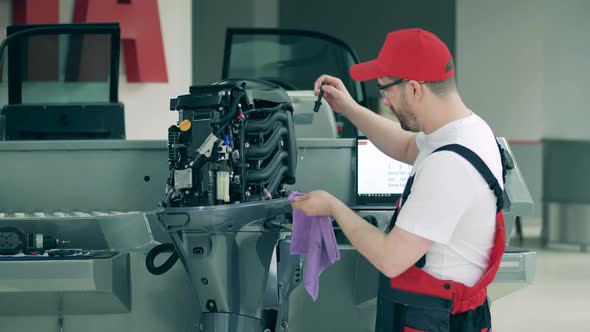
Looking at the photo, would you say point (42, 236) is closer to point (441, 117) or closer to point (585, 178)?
point (441, 117)

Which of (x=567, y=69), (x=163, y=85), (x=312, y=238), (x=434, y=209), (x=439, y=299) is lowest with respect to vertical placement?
(x=439, y=299)

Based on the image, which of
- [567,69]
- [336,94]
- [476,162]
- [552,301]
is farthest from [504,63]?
[476,162]

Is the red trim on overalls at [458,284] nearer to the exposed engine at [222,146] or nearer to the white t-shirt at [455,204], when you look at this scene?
the white t-shirt at [455,204]

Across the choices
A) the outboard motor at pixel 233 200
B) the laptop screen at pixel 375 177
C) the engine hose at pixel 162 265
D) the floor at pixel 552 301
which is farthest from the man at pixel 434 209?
the floor at pixel 552 301

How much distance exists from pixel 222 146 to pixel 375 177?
3.02 feet

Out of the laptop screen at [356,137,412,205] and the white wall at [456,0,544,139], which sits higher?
the white wall at [456,0,544,139]

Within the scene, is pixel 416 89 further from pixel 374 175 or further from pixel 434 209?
pixel 374 175

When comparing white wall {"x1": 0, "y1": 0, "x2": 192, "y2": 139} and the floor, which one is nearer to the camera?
the floor

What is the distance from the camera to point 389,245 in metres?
1.88

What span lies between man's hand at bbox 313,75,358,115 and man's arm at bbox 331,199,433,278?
548mm

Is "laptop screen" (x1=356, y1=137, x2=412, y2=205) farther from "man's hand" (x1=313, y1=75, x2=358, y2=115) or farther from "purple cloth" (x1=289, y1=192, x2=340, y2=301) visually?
"purple cloth" (x1=289, y1=192, x2=340, y2=301)

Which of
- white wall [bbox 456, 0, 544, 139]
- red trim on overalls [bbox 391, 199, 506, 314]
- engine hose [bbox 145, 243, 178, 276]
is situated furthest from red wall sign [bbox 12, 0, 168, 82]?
red trim on overalls [bbox 391, 199, 506, 314]

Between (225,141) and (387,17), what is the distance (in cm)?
852

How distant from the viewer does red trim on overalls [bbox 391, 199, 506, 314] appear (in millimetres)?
1973
